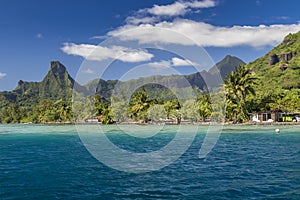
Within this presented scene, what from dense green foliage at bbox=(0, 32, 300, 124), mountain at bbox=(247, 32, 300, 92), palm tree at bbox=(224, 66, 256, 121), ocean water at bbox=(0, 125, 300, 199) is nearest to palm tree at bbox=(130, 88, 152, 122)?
dense green foliage at bbox=(0, 32, 300, 124)

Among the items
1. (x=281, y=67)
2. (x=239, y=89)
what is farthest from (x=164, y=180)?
(x=281, y=67)

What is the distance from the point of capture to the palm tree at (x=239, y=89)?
57719 mm

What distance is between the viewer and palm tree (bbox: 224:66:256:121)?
57.7 metres

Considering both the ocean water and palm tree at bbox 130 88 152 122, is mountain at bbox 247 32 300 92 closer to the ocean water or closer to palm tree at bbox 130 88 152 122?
palm tree at bbox 130 88 152 122

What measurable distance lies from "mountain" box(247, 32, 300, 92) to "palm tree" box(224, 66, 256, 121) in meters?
48.6

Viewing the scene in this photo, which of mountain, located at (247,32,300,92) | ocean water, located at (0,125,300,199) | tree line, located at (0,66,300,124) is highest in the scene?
mountain, located at (247,32,300,92)

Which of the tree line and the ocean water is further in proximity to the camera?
the tree line

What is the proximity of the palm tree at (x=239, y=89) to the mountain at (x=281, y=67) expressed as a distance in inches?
1913

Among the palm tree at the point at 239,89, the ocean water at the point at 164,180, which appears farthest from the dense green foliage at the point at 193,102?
the ocean water at the point at 164,180

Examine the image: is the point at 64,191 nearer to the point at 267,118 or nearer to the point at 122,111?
the point at 267,118

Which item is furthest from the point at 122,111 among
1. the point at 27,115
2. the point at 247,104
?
the point at 27,115

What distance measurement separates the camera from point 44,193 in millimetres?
11336

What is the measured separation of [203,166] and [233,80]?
44981 mm

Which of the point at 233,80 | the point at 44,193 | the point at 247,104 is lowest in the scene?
the point at 44,193
